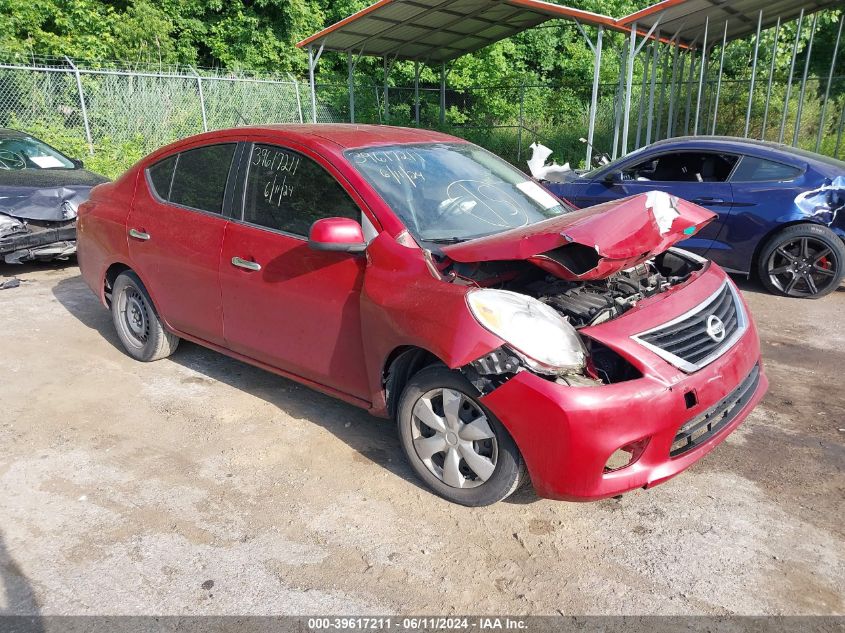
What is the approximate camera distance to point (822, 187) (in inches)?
259

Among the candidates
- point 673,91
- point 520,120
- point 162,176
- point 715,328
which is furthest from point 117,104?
point 715,328

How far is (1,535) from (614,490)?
2.71 meters

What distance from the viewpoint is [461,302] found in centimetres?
293

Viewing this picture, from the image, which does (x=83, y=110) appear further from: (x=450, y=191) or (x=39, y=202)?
(x=450, y=191)

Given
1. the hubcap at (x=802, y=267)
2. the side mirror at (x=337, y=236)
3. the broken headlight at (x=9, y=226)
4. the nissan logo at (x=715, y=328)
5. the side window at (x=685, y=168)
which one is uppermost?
the side mirror at (x=337, y=236)

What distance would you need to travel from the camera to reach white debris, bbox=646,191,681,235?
10.6 feet

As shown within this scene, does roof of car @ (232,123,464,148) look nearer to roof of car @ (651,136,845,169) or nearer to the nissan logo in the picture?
the nissan logo

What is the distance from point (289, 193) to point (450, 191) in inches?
35.7

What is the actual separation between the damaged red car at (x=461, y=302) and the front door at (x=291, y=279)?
0.04 ft

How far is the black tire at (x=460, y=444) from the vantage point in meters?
2.97

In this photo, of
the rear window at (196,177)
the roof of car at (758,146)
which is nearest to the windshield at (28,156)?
the rear window at (196,177)

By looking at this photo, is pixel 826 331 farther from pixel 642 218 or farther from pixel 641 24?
pixel 641 24

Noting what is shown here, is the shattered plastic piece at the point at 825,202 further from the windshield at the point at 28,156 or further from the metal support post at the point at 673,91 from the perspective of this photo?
the metal support post at the point at 673,91

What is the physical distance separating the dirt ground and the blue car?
250 centimetres
